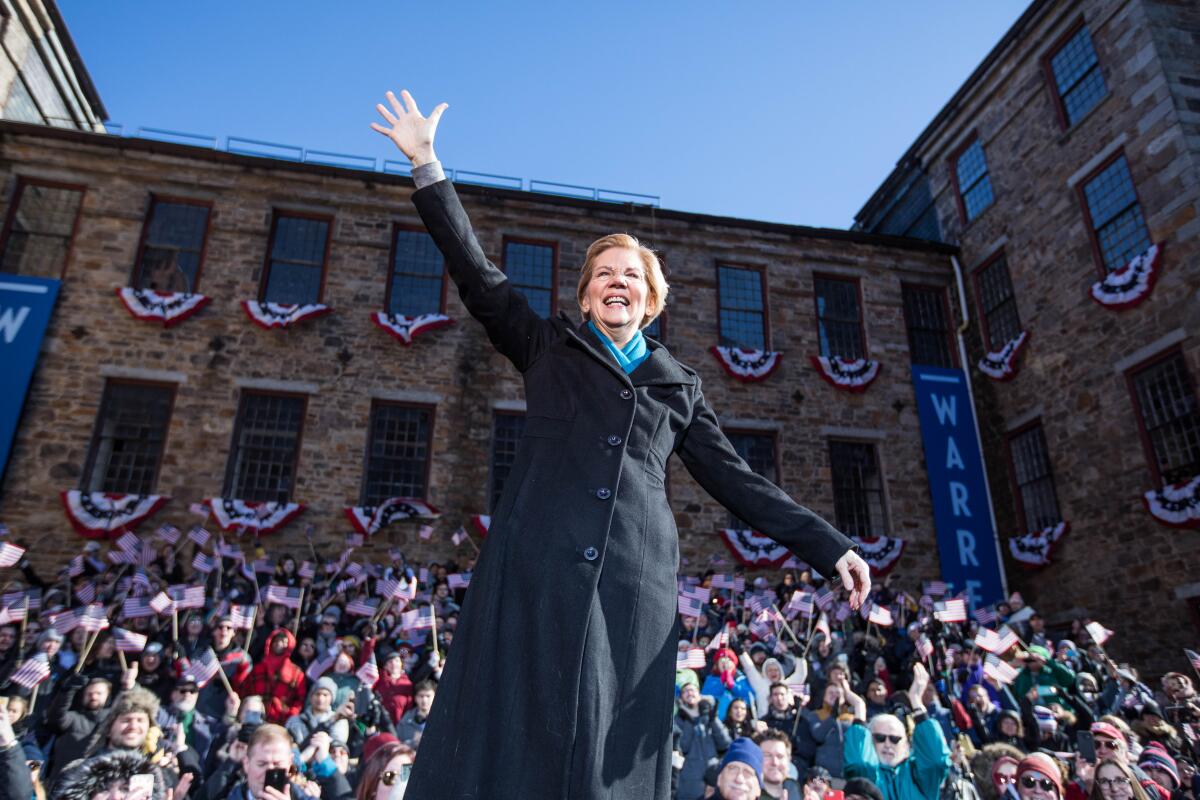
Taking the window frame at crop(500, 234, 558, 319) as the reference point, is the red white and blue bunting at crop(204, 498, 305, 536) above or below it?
below

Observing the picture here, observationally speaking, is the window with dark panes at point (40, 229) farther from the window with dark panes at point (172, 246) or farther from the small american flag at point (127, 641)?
the small american flag at point (127, 641)

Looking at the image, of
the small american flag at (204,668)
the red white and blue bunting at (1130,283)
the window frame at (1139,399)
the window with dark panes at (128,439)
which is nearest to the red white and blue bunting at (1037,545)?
the window frame at (1139,399)

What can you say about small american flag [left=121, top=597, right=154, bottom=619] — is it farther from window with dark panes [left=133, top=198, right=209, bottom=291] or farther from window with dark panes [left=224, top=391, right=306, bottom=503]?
window with dark panes [left=133, top=198, right=209, bottom=291]

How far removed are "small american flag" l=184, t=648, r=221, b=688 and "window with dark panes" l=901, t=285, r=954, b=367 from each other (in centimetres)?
1411

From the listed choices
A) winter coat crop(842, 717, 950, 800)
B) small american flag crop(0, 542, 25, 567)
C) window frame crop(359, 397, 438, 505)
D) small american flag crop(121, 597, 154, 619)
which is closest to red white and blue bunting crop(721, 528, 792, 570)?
window frame crop(359, 397, 438, 505)

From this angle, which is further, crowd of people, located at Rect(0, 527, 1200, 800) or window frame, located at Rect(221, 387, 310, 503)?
window frame, located at Rect(221, 387, 310, 503)

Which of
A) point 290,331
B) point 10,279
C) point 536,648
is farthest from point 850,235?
point 536,648

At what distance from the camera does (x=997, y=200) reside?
54.9ft

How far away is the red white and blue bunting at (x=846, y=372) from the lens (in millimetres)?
16109

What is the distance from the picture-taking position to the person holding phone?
67.3 inches

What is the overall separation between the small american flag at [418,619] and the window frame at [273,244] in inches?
294

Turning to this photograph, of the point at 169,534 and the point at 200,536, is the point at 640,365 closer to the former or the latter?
the point at 200,536

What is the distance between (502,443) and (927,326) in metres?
9.54

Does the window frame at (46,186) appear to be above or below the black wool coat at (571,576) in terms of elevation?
above
